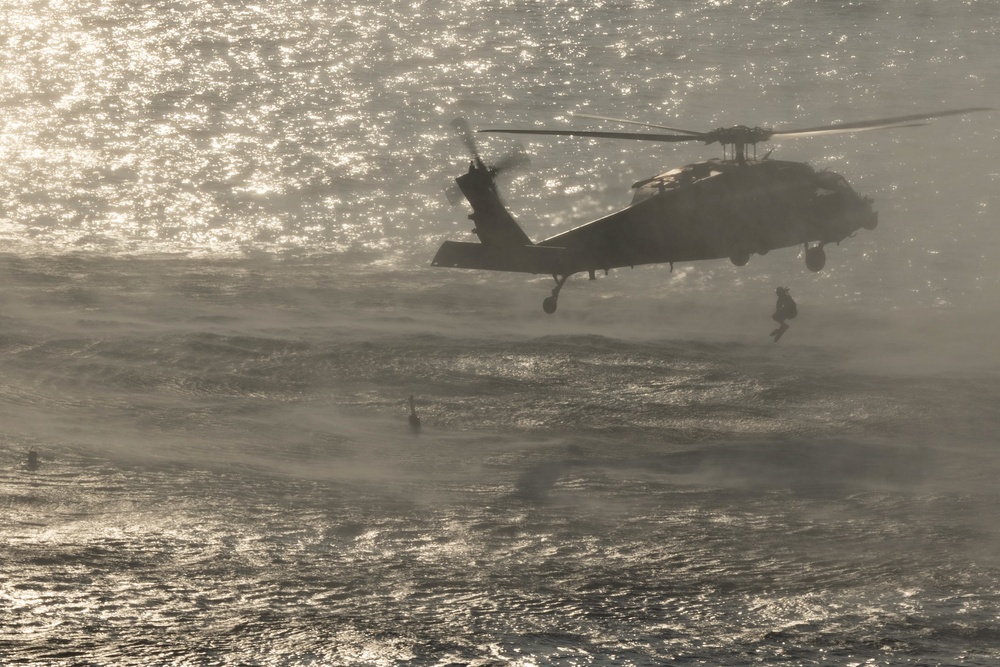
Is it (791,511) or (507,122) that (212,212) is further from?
(791,511)

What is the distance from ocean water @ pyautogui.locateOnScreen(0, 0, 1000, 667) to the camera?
29.2 m

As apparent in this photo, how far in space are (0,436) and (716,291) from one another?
3122 centimetres

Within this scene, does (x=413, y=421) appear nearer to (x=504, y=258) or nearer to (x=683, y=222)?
(x=504, y=258)

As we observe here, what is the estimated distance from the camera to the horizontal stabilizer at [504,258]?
32.7 m

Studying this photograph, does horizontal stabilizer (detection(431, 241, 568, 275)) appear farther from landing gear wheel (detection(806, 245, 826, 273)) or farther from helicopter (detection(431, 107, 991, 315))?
landing gear wheel (detection(806, 245, 826, 273))

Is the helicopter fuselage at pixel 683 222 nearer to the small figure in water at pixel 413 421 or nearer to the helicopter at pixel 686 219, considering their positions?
the helicopter at pixel 686 219

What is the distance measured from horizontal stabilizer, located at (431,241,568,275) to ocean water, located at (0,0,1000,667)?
6022 millimetres

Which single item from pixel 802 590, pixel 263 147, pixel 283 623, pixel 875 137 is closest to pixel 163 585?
pixel 283 623

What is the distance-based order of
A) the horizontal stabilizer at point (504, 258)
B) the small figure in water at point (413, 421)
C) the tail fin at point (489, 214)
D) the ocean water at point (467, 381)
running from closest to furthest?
1. the ocean water at point (467, 381)
2. the horizontal stabilizer at point (504, 258)
3. the tail fin at point (489, 214)
4. the small figure in water at point (413, 421)

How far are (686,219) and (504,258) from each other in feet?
16.1

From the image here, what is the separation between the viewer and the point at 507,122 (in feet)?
254

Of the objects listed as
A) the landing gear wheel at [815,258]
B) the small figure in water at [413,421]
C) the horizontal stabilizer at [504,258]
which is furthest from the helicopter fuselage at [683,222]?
the small figure in water at [413,421]

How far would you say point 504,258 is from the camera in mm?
33125

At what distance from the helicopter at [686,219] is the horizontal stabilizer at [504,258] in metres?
0.02
